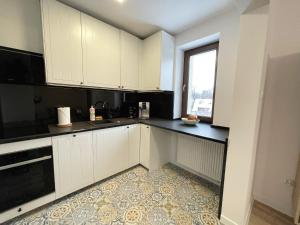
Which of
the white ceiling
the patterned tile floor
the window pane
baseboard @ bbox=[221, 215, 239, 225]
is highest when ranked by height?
the white ceiling

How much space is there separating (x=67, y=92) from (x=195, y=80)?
203 cm

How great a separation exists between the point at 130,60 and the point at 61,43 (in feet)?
3.32

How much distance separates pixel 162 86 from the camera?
2227 millimetres

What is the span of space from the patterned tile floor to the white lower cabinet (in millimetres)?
159

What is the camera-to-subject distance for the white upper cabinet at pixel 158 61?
2.18 meters

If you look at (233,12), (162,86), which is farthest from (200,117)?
(233,12)

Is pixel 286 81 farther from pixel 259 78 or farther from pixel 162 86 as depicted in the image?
pixel 162 86

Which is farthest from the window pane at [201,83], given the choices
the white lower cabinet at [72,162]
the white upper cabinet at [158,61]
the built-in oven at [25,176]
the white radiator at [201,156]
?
the built-in oven at [25,176]

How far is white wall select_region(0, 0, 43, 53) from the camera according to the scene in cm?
147

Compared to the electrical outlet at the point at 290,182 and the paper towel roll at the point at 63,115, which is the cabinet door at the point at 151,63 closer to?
the paper towel roll at the point at 63,115

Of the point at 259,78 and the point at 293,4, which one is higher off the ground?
the point at 293,4

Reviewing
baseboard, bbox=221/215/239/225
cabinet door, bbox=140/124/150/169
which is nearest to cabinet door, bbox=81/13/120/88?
cabinet door, bbox=140/124/150/169

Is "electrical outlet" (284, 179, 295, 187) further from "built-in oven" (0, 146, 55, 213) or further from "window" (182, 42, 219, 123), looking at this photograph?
"built-in oven" (0, 146, 55, 213)

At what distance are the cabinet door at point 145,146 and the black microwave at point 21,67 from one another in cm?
151
